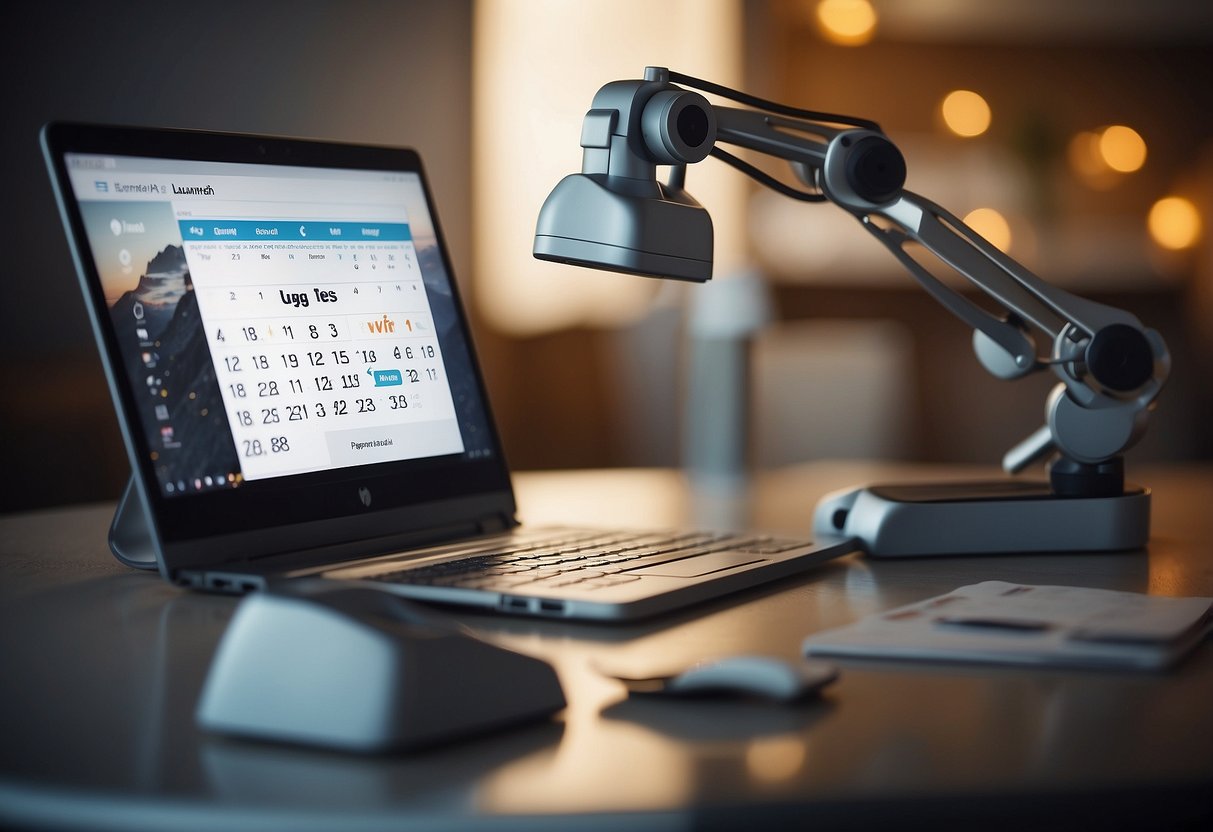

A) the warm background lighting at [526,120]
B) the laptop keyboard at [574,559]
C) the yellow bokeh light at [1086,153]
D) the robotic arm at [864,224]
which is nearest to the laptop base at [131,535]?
the laptop keyboard at [574,559]

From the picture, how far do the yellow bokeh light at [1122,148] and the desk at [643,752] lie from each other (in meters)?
5.43

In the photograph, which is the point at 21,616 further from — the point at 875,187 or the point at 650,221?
the point at 875,187

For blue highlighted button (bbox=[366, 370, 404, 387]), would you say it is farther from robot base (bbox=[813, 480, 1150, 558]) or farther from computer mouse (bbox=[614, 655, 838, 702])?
computer mouse (bbox=[614, 655, 838, 702])

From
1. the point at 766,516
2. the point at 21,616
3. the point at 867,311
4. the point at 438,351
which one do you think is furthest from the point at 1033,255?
the point at 21,616

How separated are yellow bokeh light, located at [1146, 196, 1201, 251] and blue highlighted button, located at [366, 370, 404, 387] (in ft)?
16.5

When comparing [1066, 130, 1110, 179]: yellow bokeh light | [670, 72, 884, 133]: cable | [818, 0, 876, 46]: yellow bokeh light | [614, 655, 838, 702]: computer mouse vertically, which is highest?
[818, 0, 876, 46]: yellow bokeh light

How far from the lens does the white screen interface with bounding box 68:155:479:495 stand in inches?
34.8

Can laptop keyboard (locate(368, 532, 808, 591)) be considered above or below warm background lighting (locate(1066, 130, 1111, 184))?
below

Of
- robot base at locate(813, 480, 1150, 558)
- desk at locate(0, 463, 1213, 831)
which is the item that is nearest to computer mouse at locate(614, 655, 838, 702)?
desk at locate(0, 463, 1213, 831)

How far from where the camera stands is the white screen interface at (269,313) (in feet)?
2.90

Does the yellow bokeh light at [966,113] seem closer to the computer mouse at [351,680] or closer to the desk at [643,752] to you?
the desk at [643,752]

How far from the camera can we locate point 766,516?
4.43ft

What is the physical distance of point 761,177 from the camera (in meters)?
1.01

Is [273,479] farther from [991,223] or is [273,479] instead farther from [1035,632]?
[991,223]
